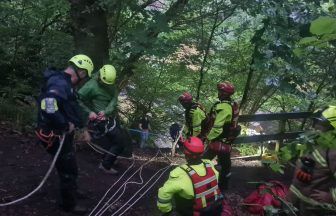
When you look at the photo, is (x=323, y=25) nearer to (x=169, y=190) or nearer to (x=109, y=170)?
(x=169, y=190)

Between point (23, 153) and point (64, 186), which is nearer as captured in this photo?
point (64, 186)

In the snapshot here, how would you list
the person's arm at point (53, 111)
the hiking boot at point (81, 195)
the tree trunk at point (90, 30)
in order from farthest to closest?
the tree trunk at point (90, 30), the hiking boot at point (81, 195), the person's arm at point (53, 111)

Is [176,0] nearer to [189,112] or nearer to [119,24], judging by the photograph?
[119,24]

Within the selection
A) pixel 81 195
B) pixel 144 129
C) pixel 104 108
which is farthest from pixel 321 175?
pixel 144 129

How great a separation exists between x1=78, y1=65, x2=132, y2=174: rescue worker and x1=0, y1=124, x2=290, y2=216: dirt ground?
1.59 feet

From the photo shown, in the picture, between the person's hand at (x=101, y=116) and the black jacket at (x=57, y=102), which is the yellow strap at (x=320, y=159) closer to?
the black jacket at (x=57, y=102)

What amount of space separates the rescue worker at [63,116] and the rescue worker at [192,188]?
146 centimetres

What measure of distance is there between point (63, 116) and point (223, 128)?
2973mm

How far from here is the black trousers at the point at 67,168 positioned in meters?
5.22

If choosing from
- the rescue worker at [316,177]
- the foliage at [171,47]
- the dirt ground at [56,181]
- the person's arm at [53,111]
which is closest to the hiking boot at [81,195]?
the dirt ground at [56,181]

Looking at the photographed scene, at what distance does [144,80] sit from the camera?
11414 millimetres

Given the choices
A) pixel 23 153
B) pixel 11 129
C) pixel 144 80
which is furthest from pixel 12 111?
pixel 144 80

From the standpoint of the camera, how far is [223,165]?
7359 millimetres

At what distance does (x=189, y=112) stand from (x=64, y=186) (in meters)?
2.53
